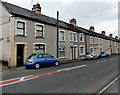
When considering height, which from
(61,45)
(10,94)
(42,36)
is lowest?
(10,94)

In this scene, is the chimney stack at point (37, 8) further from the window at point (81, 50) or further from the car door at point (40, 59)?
the window at point (81, 50)

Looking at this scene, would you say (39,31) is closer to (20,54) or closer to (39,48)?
(39,48)

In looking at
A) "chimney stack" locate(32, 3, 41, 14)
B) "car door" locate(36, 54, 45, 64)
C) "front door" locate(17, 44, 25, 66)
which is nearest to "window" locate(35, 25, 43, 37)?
"front door" locate(17, 44, 25, 66)

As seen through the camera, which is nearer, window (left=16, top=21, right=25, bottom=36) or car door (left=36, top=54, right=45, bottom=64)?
car door (left=36, top=54, right=45, bottom=64)

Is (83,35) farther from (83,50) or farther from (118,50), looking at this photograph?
(118,50)

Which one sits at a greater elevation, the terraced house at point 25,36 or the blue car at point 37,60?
the terraced house at point 25,36

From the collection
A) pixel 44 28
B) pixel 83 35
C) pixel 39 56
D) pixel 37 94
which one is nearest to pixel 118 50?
pixel 83 35

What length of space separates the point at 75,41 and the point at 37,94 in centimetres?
1913

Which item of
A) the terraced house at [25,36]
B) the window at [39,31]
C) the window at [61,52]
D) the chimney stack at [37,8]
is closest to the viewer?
the terraced house at [25,36]

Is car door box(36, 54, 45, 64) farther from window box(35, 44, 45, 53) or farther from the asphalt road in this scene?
window box(35, 44, 45, 53)

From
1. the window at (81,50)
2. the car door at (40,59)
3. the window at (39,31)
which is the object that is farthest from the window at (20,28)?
the window at (81,50)

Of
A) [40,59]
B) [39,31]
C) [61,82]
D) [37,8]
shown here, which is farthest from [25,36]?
[61,82]

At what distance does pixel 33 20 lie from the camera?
14797 mm

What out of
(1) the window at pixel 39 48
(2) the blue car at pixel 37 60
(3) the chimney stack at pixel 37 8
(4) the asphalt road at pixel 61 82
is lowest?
(4) the asphalt road at pixel 61 82
